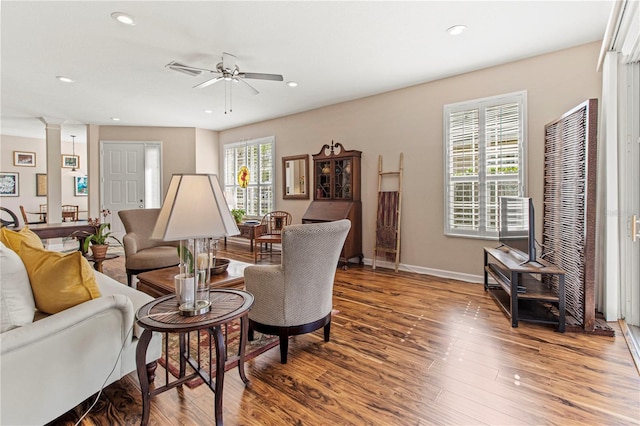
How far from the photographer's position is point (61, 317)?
57.9 inches

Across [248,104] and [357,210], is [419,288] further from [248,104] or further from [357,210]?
[248,104]

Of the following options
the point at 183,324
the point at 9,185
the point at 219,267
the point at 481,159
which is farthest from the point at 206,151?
the point at 183,324

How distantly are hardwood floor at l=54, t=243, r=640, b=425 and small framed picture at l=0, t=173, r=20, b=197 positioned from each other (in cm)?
975

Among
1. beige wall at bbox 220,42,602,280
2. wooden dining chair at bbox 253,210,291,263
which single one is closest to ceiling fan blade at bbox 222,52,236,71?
beige wall at bbox 220,42,602,280

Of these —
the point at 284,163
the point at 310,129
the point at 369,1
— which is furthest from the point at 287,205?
the point at 369,1

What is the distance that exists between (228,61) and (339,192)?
2.59 metres

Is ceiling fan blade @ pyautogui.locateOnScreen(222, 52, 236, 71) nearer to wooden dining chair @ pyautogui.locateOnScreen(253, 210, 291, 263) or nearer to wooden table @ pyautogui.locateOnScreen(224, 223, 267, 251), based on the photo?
wooden table @ pyautogui.locateOnScreen(224, 223, 267, 251)

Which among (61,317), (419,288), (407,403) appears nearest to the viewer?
(61,317)

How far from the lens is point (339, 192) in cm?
525

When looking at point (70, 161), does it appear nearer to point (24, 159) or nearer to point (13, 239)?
point (24, 159)

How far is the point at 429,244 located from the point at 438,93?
2.10 metres

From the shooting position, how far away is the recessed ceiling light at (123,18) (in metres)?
2.69

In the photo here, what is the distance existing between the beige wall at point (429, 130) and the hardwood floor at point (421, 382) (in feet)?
5.22

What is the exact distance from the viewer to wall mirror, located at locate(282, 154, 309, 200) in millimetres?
5938
